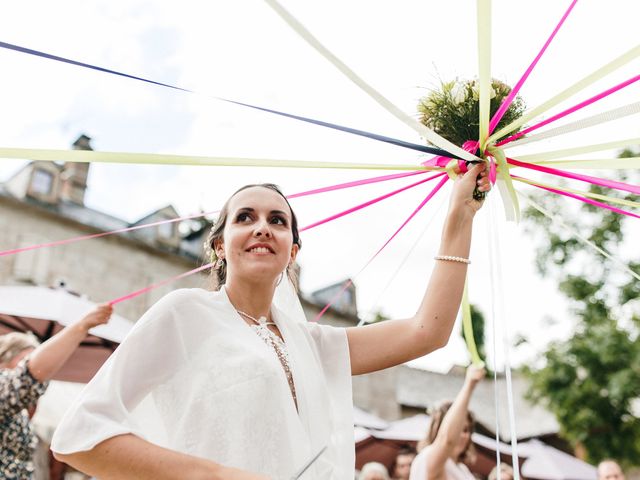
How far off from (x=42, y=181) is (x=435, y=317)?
847 inches

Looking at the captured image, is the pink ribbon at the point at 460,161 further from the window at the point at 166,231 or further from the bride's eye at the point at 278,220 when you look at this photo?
the window at the point at 166,231

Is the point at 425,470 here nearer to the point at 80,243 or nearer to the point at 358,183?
the point at 358,183

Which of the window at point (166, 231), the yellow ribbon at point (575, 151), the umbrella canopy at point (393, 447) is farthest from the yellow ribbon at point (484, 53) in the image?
the window at point (166, 231)

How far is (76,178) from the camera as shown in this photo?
23.1 metres

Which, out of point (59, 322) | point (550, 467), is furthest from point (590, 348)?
point (59, 322)

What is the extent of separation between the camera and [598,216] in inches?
928

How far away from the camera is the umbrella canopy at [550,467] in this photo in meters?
11.4

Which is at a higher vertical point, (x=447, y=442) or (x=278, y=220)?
(x=278, y=220)

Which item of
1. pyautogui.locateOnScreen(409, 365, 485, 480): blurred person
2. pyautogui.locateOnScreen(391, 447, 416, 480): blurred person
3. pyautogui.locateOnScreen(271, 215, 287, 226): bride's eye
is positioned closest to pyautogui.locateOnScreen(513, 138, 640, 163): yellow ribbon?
pyautogui.locateOnScreen(271, 215, 287, 226): bride's eye

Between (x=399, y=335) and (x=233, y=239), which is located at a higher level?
(x=233, y=239)

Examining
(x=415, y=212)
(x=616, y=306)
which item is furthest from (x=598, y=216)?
(x=415, y=212)

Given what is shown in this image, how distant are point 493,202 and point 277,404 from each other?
3.35 ft

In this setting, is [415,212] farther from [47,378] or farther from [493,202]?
[47,378]

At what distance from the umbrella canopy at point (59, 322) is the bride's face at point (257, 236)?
430cm
